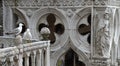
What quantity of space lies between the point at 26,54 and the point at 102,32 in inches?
225

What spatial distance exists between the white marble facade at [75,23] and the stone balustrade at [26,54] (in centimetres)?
423

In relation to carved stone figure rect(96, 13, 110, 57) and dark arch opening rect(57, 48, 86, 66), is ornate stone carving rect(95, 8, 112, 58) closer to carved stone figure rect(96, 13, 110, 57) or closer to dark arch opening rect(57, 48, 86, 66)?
carved stone figure rect(96, 13, 110, 57)

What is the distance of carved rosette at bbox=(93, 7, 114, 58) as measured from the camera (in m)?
12.3

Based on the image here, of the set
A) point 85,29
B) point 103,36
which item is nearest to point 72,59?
point 85,29

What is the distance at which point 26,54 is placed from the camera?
711 centimetres

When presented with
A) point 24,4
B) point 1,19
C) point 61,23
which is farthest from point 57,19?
point 1,19

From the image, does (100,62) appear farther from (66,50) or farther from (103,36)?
(66,50)

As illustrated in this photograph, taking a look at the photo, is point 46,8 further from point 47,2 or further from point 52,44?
point 52,44

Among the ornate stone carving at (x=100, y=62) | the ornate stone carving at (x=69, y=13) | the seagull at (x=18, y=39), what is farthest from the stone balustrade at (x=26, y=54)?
the ornate stone carving at (x=69, y=13)

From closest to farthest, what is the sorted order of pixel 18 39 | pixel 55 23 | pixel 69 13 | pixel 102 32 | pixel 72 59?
1. pixel 18 39
2. pixel 102 32
3. pixel 69 13
4. pixel 55 23
5. pixel 72 59

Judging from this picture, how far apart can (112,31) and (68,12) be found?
6.25 feet

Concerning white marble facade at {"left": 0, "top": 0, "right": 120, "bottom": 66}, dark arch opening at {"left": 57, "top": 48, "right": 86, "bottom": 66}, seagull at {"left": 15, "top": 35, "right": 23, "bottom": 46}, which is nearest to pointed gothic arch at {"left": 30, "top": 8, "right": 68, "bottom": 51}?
white marble facade at {"left": 0, "top": 0, "right": 120, "bottom": 66}

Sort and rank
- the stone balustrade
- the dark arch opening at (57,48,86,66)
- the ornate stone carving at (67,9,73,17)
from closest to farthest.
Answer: the stone balustrade, the ornate stone carving at (67,9,73,17), the dark arch opening at (57,48,86,66)

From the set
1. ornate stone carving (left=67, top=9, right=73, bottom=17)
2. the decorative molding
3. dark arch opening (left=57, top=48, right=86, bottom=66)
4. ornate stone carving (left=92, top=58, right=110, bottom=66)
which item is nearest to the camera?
the decorative molding
